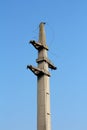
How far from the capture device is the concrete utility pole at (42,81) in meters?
21.2

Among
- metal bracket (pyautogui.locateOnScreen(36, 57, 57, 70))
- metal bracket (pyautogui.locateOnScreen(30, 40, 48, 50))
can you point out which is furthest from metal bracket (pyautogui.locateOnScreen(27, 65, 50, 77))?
metal bracket (pyautogui.locateOnScreen(30, 40, 48, 50))


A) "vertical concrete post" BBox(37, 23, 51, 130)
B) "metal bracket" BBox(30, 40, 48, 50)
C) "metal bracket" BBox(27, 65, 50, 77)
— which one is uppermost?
"metal bracket" BBox(30, 40, 48, 50)

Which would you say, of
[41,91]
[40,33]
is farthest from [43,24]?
[41,91]

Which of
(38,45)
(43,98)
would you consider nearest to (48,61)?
(38,45)

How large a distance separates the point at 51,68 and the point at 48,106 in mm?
2833

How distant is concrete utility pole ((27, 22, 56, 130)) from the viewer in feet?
69.6

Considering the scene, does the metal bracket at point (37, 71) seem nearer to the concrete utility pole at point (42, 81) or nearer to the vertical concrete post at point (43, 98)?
the concrete utility pole at point (42, 81)

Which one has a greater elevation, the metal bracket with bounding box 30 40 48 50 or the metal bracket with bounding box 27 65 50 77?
the metal bracket with bounding box 30 40 48 50

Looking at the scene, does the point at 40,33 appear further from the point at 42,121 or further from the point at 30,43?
the point at 42,121

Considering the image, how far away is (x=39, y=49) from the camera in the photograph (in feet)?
75.0

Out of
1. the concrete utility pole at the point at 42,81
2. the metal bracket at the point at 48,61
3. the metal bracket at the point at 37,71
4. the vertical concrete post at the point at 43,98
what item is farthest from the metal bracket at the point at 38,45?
the metal bracket at the point at 37,71

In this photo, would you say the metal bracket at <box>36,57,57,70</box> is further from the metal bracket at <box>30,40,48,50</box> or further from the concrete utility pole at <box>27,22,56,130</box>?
the metal bracket at <box>30,40,48,50</box>

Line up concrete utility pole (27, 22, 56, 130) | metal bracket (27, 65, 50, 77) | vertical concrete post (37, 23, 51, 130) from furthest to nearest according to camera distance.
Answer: metal bracket (27, 65, 50, 77) < concrete utility pole (27, 22, 56, 130) < vertical concrete post (37, 23, 51, 130)

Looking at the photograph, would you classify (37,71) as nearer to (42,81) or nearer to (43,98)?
(42,81)
